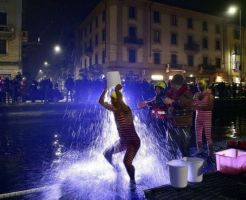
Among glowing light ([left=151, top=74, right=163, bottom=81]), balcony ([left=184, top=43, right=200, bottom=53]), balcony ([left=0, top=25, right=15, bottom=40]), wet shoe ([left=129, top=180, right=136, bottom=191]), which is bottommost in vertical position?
wet shoe ([left=129, top=180, right=136, bottom=191])

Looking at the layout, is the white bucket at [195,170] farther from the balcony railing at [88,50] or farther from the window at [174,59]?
the balcony railing at [88,50]

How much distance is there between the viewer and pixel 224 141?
32.5 feet

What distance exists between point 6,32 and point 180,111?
33.4 metres

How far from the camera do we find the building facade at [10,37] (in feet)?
118

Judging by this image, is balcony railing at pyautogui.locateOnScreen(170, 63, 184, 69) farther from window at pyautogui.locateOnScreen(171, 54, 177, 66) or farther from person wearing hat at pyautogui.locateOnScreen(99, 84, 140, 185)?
person wearing hat at pyautogui.locateOnScreen(99, 84, 140, 185)

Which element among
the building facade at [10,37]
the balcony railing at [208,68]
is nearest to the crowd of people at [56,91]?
the building facade at [10,37]

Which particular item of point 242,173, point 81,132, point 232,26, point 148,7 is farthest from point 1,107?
point 232,26

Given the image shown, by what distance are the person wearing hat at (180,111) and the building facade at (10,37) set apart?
1271 inches

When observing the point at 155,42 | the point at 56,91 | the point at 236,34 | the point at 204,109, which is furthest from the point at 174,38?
the point at 204,109

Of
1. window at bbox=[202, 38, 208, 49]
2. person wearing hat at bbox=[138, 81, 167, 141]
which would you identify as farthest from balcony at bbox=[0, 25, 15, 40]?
window at bbox=[202, 38, 208, 49]

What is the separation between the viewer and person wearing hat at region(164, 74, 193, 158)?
652 centimetres

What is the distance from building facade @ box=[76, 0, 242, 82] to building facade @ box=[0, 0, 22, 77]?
11.4 m

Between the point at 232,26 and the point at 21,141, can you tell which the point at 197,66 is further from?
the point at 21,141

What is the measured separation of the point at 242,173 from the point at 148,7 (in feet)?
136
